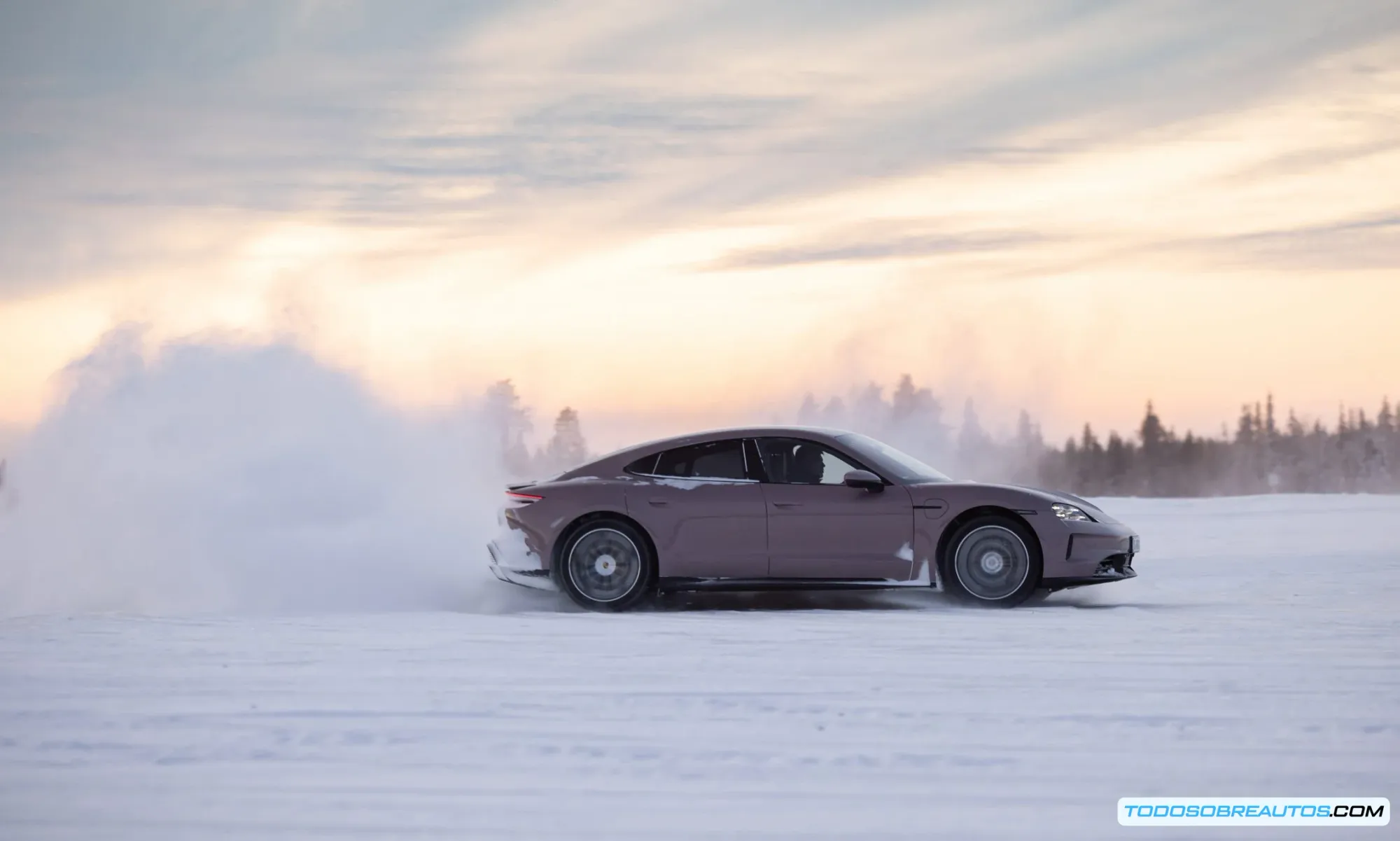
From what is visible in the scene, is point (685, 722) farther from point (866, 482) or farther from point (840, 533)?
point (866, 482)

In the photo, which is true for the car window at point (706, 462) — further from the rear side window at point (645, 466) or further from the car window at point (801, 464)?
the car window at point (801, 464)

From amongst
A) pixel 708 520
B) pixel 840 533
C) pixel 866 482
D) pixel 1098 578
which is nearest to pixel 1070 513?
pixel 1098 578

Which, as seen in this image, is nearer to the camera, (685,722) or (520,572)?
(685,722)

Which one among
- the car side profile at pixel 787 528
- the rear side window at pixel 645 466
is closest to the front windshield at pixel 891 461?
the car side profile at pixel 787 528

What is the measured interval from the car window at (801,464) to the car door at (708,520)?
0.59 ft

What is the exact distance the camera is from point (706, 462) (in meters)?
9.89

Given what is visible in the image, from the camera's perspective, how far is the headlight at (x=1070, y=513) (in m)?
9.56

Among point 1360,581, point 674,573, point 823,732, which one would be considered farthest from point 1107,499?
point 823,732

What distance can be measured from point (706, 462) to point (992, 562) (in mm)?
2362

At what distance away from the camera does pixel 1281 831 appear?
4.07 m

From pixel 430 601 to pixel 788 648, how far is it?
4.25 m

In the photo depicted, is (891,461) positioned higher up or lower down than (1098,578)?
higher up

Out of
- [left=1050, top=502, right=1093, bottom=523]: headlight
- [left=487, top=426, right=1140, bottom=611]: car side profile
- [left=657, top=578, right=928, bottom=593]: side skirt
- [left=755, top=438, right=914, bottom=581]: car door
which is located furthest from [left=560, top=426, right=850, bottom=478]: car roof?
[left=1050, top=502, right=1093, bottom=523]: headlight

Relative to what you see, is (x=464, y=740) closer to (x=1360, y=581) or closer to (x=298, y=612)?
(x=298, y=612)
